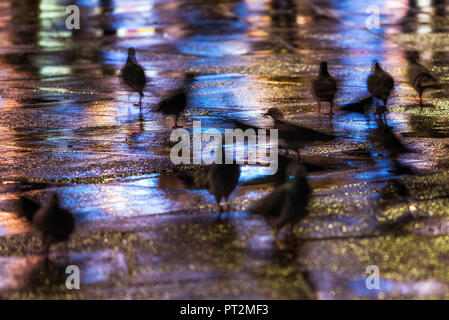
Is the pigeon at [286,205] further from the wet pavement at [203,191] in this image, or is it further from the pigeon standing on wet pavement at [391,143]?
the pigeon standing on wet pavement at [391,143]

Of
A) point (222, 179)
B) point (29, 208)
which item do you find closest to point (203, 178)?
point (222, 179)

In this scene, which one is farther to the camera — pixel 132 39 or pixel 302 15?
pixel 302 15

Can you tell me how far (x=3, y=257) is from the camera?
700 cm

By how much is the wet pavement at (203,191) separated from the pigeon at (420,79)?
0.33m

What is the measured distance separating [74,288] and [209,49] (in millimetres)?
12060

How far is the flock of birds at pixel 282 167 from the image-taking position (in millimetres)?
6836

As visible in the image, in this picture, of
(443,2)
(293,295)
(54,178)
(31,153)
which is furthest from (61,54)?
(443,2)

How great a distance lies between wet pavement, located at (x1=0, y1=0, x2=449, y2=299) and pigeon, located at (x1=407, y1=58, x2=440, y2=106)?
0.33 meters

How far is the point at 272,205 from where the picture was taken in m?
7.00

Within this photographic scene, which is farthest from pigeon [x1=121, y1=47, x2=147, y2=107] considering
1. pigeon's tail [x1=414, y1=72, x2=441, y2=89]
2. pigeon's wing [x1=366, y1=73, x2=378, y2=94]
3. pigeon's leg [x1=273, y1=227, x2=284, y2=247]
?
pigeon's leg [x1=273, y1=227, x2=284, y2=247]

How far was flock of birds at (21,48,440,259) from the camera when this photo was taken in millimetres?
6836

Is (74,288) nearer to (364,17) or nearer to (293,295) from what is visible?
(293,295)

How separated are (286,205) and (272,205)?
0.65 feet

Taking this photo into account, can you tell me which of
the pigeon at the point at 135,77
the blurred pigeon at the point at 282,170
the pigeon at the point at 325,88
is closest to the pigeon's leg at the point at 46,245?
the blurred pigeon at the point at 282,170
